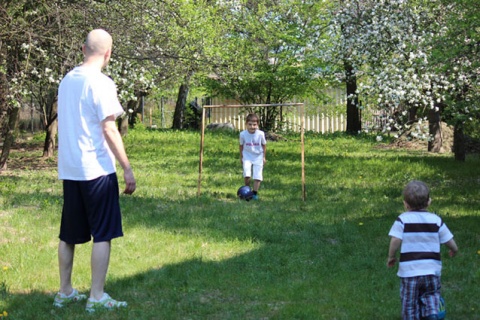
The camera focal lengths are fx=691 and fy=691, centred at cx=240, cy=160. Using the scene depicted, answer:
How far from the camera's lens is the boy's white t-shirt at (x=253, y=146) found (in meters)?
11.8

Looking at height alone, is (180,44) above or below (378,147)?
above

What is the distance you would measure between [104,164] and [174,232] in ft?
11.0

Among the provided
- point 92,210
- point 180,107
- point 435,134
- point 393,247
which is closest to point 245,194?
point 92,210

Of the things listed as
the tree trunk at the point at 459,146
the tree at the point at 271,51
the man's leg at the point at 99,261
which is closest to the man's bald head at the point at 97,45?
the man's leg at the point at 99,261

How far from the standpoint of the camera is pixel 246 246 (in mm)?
7836

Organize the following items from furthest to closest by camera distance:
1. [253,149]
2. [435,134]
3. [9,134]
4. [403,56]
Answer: [435,134], [9,134], [403,56], [253,149]

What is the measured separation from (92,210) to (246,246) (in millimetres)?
2879

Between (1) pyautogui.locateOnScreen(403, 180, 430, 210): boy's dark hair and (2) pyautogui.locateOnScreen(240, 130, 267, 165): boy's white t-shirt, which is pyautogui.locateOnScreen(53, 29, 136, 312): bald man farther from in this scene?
(2) pyautogui.locateOnScreen(240, 130, 267, 165): boy's white t-shirt

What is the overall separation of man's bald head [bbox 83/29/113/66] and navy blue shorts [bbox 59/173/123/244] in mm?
930

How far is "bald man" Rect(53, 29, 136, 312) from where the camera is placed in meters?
5.24

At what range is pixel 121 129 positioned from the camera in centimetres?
2506

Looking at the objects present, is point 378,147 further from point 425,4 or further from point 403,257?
point 403,257

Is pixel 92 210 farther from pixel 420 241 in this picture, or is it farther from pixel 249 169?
pixel 249 169

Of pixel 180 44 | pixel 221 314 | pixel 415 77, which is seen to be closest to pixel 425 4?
pixel 415 77
